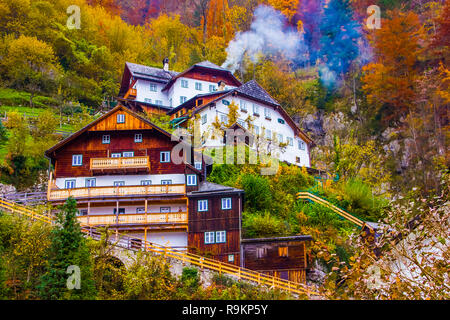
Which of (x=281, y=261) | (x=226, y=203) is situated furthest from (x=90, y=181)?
(x=281, y=261)

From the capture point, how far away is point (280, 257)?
35812 millimetres

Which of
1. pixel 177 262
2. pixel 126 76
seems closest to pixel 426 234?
pixel 177 262

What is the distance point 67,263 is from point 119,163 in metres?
14.1

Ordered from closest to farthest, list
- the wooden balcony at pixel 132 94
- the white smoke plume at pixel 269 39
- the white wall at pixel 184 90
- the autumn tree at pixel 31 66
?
1. the white wall at pixel 184 90
2. the wooden balcony at pixel 132 94
3. the autumn tree at pixel 31 66
4. the white smoke plume at pixel 269 39

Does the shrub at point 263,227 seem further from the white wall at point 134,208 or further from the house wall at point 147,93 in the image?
the house wall at point 147,93

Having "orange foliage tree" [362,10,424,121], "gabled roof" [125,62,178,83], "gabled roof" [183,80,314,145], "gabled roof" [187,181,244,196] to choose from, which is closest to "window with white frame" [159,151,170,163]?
"gabled roof" [187,181,244,196]

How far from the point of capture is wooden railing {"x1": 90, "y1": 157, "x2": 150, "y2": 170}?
40.8 m

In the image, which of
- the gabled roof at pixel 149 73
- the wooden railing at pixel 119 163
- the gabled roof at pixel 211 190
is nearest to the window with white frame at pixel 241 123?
the wooden railing at pixel 119 163

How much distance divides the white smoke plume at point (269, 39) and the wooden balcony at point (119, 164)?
46608 millimetres

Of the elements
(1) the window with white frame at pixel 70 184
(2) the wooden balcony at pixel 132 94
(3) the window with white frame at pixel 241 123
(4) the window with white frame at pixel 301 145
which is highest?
(2) the wooden balcony at pixel 132 94

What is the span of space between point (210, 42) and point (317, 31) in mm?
17179

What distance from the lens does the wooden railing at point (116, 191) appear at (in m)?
39.2

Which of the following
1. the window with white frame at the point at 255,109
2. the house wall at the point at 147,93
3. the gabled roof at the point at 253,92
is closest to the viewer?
the gabled roof at the point at 253,92

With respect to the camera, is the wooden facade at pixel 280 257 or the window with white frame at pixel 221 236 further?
the window with white frame at pixel 221 236
